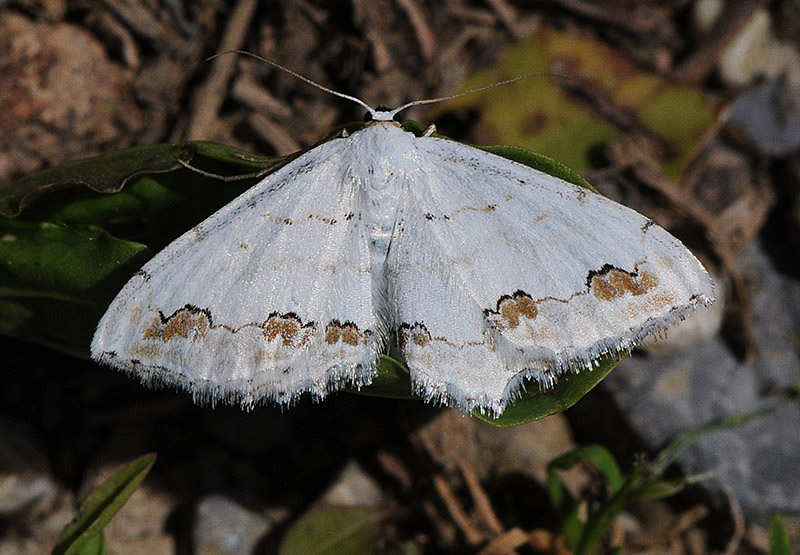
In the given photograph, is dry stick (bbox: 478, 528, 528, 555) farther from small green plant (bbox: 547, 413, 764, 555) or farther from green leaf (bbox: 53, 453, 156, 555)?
green leaf (bbox: 53, 453, 156, 555)

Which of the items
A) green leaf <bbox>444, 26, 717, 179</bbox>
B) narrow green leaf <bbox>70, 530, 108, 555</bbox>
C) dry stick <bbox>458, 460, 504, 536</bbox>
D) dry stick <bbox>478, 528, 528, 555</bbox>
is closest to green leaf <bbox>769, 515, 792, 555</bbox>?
dry stick <bbox>478, 528, 528, 555</bbox>

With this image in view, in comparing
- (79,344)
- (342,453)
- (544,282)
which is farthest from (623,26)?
(79,344)

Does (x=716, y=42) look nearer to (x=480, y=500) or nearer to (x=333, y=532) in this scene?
(x=480, y=500)

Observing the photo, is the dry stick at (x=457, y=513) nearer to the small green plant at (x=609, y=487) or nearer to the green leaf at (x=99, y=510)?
the small green plant at (x=609, y=487)

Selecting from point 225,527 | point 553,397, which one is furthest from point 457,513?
point 553,397

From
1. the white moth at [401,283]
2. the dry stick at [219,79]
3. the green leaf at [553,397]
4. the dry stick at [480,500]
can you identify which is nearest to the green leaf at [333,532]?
the dry stick at [480,500]
